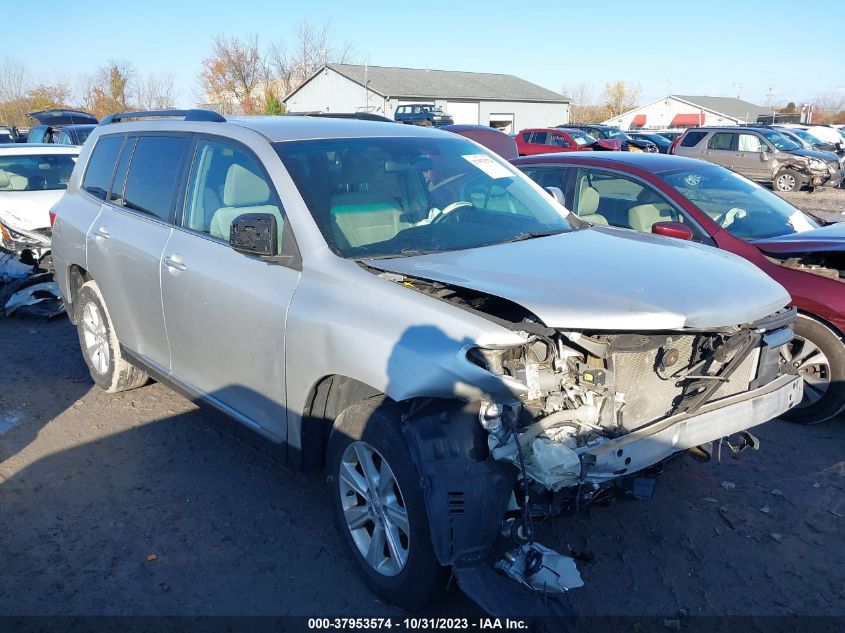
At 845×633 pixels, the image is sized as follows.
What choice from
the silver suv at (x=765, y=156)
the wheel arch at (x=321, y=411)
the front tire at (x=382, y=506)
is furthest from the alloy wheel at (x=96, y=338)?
the silver suv at (x=765, y=156)

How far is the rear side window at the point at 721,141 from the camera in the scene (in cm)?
2158

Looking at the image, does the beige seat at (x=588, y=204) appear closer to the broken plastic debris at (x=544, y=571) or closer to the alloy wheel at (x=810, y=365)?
the alloy wheel at (x=810, y=365)

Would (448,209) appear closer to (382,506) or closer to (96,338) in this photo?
(382,506)

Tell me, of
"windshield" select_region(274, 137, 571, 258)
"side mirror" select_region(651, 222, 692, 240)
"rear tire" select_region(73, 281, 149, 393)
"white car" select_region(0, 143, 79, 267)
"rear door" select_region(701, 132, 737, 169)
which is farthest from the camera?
"rear door" select_region(701, 132, 737, 169)

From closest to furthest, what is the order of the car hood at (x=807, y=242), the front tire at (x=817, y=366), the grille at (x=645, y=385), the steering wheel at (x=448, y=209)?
the grille at (x=645, y=385), the steering wheel at (x=448, y=209), the front tire at (x=817, y=366), the car hood at (x=807, y=242)

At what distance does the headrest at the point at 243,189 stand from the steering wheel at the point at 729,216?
3.60 metres

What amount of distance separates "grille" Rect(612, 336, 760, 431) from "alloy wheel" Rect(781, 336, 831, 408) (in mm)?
1915

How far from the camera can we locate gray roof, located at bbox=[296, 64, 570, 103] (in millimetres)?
49938

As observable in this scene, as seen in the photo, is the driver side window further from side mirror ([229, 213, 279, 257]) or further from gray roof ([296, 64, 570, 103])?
gray roof ([296, 64, 570, 103])

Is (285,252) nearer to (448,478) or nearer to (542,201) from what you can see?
(448,478)

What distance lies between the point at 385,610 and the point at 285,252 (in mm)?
1709

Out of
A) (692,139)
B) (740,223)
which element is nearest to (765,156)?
(692,139)

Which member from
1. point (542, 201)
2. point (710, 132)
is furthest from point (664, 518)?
point (710, 132)

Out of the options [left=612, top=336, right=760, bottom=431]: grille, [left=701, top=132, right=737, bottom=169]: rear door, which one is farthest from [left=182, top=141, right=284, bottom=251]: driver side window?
[left=701, top=132, right=737, bottom=169]: rear door
